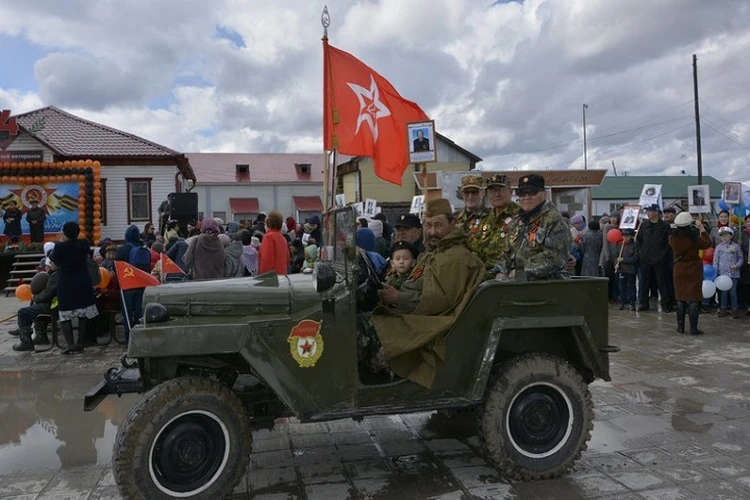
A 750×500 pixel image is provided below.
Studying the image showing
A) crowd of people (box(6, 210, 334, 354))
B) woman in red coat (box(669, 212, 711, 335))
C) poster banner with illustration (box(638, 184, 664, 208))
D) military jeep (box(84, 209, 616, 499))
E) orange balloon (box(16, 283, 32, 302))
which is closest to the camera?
military jeep (box(84, 209, 616, 499))

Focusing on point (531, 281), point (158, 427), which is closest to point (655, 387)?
point (531, 281)

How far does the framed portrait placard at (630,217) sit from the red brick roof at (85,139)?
17296mm

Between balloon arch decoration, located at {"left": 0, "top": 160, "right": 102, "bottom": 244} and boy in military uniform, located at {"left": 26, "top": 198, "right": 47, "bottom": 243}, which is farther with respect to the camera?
balloon arch decoration, located at {"left": 0, "top": 160, "right": 102, "bottom": 244}

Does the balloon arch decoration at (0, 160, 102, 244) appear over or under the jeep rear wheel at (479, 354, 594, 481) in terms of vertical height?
over

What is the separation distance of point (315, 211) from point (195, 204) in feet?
103

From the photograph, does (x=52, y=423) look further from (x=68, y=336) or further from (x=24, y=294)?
(x=24, y=294)

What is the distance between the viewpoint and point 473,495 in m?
3.78

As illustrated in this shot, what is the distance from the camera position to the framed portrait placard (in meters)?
11.8

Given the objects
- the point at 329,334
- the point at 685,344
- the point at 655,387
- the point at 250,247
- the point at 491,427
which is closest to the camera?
the point at 329,334

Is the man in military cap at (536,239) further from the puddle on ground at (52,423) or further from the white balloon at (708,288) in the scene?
the white balloon at (708,288)

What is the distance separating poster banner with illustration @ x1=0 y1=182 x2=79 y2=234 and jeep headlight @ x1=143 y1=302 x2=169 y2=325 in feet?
60.1

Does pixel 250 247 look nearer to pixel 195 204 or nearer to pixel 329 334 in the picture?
pixel 195 204

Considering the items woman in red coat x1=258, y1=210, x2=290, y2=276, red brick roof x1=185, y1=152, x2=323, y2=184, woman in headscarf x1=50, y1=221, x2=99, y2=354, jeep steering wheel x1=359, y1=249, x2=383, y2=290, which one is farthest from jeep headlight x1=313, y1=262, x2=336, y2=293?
red brick roof x1=185, y1=152, x2=323, y2=184

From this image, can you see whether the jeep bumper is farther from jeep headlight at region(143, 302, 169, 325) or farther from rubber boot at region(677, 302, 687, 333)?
rubber boot at region(677, 302, 687, 333)
